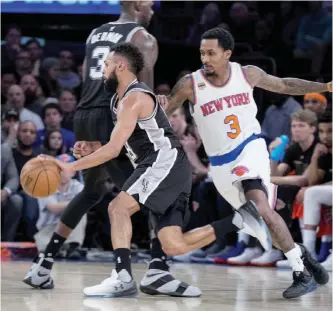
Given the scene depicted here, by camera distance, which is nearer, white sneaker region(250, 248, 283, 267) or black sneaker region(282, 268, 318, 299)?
black sneaker region(282, 268, 318, 299)

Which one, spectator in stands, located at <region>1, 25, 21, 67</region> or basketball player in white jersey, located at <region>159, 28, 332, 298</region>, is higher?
spectator in stands, located at <region>1, 25, 21, 67</region>

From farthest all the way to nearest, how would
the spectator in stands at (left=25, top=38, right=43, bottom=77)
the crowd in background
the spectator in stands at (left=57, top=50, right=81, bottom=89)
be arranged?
the spectator in stands at (left=25, top=38, right=43, bottom=77) < the spectator in stands at (left=57, top=50, right=81, bottom=89) < the crowd in background

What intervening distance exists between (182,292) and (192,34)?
7.53 metres

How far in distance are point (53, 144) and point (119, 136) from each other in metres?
4.81

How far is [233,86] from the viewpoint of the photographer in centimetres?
623

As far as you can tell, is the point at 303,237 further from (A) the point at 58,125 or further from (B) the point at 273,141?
(A) the point at 58,125

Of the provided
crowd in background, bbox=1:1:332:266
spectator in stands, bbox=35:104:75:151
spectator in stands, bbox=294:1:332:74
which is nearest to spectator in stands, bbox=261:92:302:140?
crowd in background, bbox=1:1:332:266

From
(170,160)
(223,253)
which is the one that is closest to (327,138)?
(223,253)

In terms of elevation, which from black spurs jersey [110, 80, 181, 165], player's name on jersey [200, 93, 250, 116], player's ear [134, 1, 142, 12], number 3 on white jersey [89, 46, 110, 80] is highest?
player's ear [134, 1, 142, 12]

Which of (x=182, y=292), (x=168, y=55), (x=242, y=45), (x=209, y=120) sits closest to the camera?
(x=182, y=292)

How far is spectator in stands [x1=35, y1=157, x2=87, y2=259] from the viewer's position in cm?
941

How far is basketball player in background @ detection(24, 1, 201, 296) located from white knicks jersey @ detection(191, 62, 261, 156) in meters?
0.40

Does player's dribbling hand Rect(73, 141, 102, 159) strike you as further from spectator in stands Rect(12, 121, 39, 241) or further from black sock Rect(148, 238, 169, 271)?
spectator in stands Rect(12, 121, 39, 241)

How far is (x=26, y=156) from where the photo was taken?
32.9 ft
